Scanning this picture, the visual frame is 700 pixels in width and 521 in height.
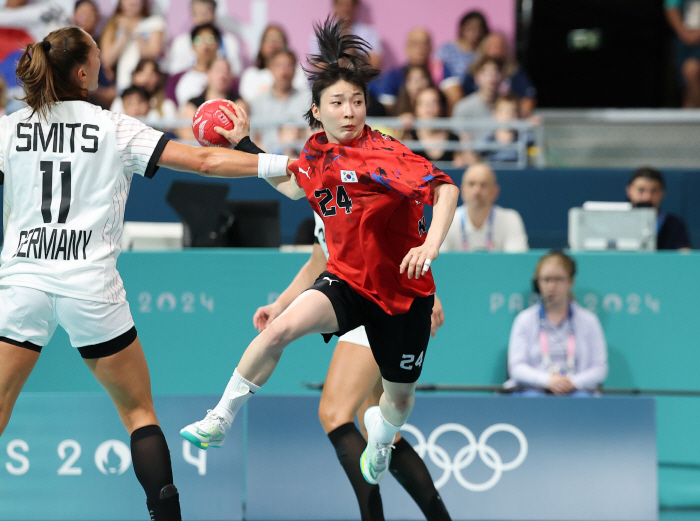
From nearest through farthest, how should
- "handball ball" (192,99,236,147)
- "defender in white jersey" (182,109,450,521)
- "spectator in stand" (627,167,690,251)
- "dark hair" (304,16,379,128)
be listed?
"dark hair" (304,16,379,128) → "handball ball" (192,99,236,147) → "defender in white jersey" (182,109,450,521) → "spectator in stand" (627,167,690,251)

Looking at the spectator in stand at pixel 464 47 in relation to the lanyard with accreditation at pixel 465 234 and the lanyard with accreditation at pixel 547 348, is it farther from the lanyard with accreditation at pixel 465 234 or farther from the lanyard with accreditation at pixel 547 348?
the lanyard with accreditation at pixel 547 348

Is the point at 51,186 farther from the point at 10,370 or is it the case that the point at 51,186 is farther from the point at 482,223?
the point at 482,223

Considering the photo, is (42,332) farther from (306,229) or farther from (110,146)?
(306,229)

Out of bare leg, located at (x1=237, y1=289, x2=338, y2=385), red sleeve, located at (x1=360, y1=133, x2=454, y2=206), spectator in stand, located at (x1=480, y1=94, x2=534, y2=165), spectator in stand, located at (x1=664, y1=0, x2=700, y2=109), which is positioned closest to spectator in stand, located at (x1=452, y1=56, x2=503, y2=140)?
spectator in stand, located at (x1=480, y1=94, x2=534, y2=165)

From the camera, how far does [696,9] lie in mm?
9867

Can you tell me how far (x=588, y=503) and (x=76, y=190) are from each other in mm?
3346

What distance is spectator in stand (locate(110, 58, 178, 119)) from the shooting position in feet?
29.7

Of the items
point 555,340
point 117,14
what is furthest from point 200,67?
point 555,340

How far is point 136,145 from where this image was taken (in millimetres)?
3467

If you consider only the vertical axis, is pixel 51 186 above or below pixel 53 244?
above

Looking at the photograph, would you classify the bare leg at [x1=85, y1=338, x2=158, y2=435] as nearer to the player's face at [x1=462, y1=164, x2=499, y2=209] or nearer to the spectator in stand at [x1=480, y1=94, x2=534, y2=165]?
the player's face at [x1=462, y1=164, x2=499, y2=209]

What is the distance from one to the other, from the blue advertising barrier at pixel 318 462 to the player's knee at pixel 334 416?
97 cm

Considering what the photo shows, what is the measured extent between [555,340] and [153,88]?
5.11 m

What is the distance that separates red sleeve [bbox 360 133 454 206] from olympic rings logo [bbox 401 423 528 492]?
210cm
